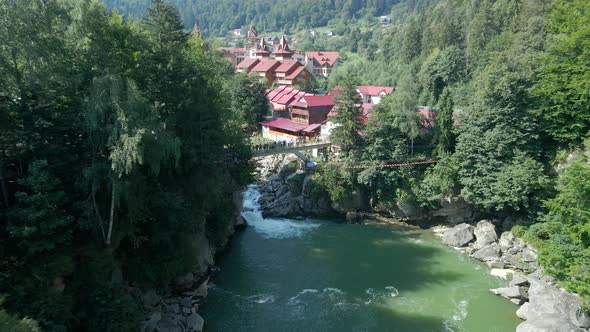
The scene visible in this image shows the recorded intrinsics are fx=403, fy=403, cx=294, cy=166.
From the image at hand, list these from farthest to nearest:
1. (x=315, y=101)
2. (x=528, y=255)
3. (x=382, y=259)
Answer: (x=315, y=101), (x=382, y=259), (x=528, y=255)

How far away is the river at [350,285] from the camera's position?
1967 centimetres

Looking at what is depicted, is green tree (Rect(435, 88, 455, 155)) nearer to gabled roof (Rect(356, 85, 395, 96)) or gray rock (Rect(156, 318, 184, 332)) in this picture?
gray rock (Rect(156, 318, 184, 332))

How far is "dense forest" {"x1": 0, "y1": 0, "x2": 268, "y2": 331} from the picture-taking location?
1401cm

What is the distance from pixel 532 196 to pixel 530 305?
9.17m

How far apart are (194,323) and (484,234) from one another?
63.7 ft

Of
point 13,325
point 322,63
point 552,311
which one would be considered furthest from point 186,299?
point 322,63

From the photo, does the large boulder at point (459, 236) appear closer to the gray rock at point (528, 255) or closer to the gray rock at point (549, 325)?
the gray rock at point (528, 255)

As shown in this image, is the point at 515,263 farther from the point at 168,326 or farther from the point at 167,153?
the point at 167,153

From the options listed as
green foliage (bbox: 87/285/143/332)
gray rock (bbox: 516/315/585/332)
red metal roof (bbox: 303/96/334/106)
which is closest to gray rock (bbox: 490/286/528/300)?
gray rock (bbox: 516/315/585/332)

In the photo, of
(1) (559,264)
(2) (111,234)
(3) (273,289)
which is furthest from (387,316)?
(2) (111,234)

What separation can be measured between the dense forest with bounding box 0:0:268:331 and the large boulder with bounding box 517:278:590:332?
16.9 m

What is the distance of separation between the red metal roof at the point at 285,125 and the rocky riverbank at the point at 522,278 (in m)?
18.7

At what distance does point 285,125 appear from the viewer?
44531 mm

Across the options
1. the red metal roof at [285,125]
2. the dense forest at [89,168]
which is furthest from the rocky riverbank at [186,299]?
the red metal roof at [285,125]
